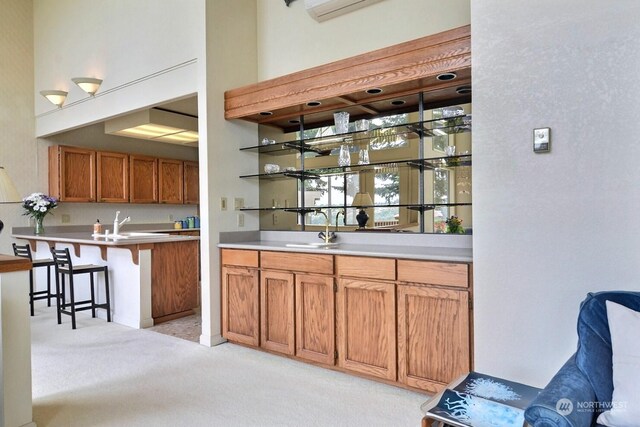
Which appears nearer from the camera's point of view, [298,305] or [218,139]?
[298,305]

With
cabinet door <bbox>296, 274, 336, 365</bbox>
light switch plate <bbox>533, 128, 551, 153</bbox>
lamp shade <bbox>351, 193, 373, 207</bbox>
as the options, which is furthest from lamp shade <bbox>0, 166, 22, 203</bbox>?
light switch plate <bbox>533, 128, 551, 153</bbox>

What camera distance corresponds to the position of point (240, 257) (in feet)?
11.4

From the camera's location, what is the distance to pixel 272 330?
3260 mm

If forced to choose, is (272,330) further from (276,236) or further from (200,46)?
(200,46)

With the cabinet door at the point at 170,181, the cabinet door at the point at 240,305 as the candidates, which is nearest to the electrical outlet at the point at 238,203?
the cabinet door at the point at 240,305

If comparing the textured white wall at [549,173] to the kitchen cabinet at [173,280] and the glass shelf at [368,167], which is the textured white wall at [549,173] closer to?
the glass shelf at [368,167]

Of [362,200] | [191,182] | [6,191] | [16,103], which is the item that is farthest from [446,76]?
[16,103]

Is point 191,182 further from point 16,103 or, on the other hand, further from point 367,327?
point 367,327

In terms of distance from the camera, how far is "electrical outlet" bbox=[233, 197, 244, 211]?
3.81 metres

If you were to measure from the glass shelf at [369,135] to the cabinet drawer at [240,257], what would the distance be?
103 cm

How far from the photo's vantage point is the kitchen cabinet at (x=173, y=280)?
173 inches

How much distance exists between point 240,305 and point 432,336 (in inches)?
68.3

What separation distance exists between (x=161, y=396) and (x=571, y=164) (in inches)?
108

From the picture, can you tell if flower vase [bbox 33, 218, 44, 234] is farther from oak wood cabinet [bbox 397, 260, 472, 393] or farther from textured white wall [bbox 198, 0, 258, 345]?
oak wood cabinet [bbox 397, 260, 472, 393]
